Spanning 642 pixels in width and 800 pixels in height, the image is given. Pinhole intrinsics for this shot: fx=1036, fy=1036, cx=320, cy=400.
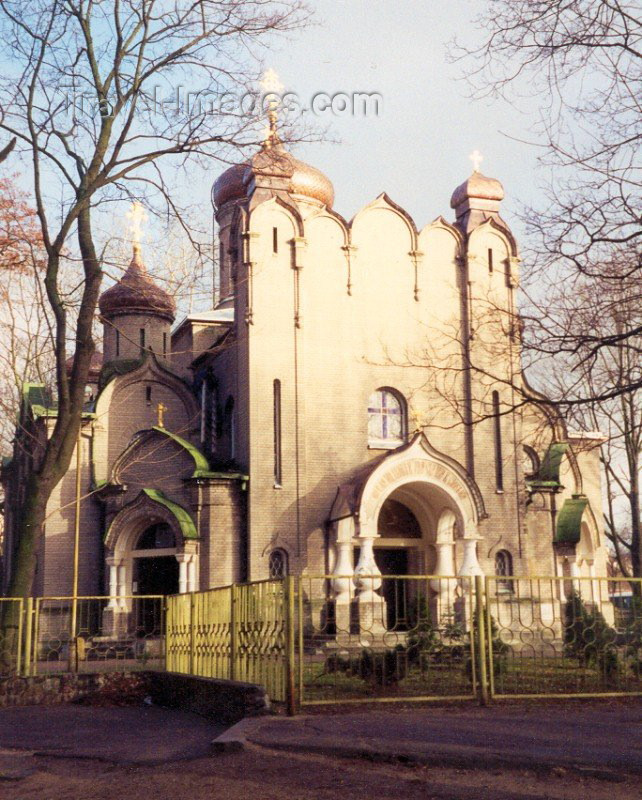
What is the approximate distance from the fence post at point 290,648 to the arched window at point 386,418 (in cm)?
1390

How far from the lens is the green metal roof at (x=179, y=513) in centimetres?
2180

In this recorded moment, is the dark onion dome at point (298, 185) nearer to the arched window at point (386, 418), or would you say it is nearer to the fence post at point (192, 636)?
the arched window at point (386, 418)

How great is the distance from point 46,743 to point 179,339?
2023cm

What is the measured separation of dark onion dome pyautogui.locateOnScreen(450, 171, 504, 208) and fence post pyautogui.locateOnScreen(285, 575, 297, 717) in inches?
696

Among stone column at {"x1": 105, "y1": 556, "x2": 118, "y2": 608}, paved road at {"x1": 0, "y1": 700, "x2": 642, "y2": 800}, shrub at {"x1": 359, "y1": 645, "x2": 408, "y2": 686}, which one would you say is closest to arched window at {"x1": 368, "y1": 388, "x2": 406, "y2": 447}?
stone column at {"x1": 105, "y1": 556, "x2": 118, "y2": 608}

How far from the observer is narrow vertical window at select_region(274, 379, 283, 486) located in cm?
2230

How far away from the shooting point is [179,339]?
28.5 metres

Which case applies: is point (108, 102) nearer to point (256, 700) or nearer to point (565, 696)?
point (256, 700)

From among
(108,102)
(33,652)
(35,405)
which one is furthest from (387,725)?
(35,405)

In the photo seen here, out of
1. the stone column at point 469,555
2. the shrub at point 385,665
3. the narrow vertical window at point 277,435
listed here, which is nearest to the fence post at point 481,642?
the shrub at point 385,665

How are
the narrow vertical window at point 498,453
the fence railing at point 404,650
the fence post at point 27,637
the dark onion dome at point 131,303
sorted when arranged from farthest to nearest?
the dark onion dome at point 131,303 < the narrow vertical window at point 498,453 < the fence post at point 27,637 < the fence railing at point 404,650

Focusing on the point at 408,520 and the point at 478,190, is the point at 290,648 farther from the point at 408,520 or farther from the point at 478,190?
the point at 478,190

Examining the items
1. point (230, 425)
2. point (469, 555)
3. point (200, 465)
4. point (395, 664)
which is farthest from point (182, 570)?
point (395, 664)

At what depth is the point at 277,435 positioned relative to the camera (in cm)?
2245
